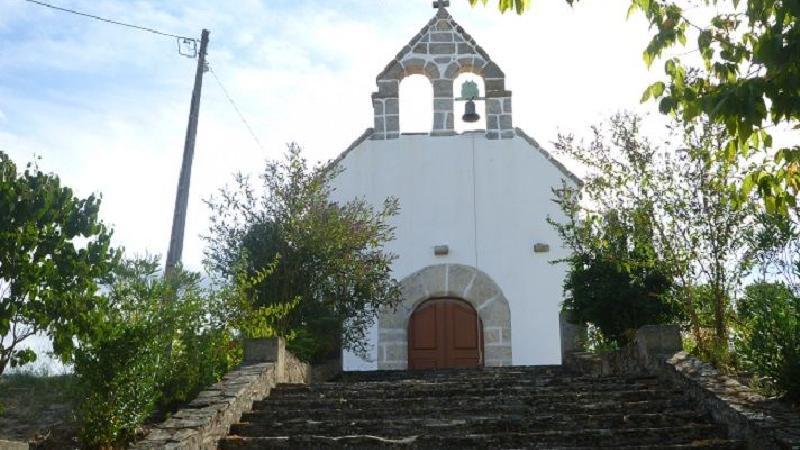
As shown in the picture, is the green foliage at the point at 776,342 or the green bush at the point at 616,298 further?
the green bush at the point at 616,298

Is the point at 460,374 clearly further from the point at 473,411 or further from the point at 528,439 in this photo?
the point at 528,439

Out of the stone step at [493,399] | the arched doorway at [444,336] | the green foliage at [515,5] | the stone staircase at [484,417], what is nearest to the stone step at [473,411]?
the stone staircase at [484,417]

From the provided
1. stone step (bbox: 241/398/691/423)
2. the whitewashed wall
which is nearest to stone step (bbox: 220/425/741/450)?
stone step (bbox: 241/398/691/423)

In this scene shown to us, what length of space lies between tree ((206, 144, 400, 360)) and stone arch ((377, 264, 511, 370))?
2280 millimetres

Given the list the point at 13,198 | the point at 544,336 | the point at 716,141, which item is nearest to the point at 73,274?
the point at 13,198

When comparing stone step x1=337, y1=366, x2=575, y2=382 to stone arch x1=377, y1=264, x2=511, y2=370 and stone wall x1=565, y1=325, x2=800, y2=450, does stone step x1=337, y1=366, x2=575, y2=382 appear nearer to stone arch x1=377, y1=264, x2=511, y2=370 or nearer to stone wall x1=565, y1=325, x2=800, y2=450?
stone wall x1=565, y1=325, x2=800, y2=450

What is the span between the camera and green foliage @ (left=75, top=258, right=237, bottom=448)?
7.35m

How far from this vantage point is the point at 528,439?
287 inches

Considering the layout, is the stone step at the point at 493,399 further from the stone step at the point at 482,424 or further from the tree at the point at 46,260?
the tree at the point at 46,260

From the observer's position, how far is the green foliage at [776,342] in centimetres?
739

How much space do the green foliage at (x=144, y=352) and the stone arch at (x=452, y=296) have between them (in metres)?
5.28

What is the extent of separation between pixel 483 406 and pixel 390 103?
820 centimetres

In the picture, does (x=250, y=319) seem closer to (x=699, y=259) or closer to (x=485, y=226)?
(x=699, y=259)

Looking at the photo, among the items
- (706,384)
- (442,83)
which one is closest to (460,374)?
(706,384)
